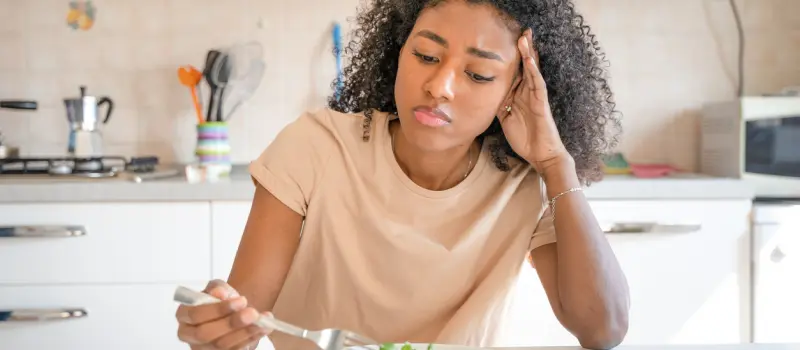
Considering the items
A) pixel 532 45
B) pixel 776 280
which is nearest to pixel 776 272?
pixel 776 280

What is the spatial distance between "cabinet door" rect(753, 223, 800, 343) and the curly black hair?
93cm

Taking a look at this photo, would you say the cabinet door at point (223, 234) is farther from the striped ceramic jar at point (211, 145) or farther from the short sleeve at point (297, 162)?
the short sleeve at point (297, 162)

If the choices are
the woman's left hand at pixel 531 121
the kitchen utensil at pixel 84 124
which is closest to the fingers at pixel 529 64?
the woman's left hand at pixel 531 121

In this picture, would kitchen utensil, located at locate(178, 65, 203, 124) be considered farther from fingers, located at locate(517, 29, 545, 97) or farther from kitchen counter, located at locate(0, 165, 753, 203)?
fingers, located at locate(517, 29, 545, 97)

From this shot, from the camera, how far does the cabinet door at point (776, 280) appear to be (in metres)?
1.89

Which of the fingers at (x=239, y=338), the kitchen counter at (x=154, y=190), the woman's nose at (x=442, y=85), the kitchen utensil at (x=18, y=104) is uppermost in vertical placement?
the woman's nose at (x=442, y=85)

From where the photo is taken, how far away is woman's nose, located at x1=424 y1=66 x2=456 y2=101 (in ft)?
3.17

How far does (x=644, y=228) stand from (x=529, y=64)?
0.98m

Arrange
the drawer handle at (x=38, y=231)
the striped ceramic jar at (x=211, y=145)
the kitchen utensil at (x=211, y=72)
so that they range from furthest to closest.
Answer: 1. the kitchen utensil at (x=211, y=72)
2. the striped ceramic jar at (x=211, y=145)
3. the drawer handle at (x=38, y=231)

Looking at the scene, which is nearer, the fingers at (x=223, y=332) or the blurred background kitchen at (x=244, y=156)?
the fingers at (x=223, y=332)

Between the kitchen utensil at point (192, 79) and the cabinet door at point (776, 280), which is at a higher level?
the kitchen utensil at point (192, 79)

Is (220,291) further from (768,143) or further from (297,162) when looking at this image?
(768,143)

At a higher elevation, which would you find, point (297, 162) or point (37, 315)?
point (297, 162)

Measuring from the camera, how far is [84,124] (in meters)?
2.12
